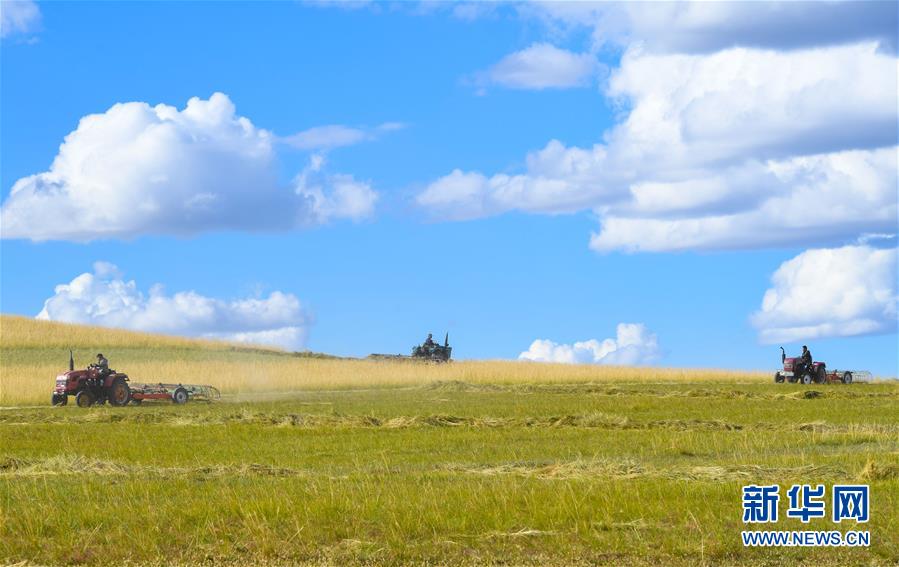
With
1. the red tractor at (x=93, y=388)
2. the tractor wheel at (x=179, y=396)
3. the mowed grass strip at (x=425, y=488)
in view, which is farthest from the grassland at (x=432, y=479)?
the tractor wheel at (x=179, y=396)

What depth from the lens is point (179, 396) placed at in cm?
5197

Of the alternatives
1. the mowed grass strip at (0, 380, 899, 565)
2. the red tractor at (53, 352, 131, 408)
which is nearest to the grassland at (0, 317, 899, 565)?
the mowed grass strip at (0, 380, 899, 565)

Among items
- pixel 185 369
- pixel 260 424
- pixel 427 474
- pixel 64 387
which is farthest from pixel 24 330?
pixel 427 474

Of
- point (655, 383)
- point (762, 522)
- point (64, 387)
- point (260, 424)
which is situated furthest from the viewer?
point (655, 383)

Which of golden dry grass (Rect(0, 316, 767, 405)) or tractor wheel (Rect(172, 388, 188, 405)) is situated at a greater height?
golden dry grass (Rect(0, 316, 767, 405))

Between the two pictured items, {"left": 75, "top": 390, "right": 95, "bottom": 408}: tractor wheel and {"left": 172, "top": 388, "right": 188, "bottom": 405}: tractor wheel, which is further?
{"left": 172, "top": 388, "right": 188, "bottom": 405}: tractor wheel

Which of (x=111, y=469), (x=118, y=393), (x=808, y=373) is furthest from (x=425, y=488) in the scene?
(x=808, y=373)

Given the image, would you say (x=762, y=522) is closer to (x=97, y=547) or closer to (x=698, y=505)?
(x=698, y=505)

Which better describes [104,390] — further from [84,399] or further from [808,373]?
[808,373]

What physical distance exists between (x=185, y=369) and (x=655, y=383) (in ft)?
106

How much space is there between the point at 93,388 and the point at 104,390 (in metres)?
0.56

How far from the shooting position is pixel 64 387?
51.4 metres

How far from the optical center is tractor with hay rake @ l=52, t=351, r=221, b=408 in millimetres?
50844

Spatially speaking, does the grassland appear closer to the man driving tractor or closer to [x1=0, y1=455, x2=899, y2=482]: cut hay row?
[x1=0, y1=455, x2=899, y2=482]: cut hay row
